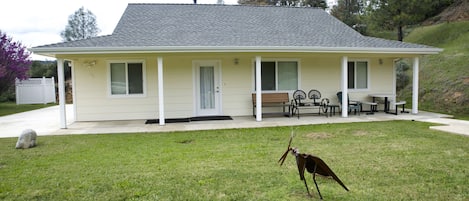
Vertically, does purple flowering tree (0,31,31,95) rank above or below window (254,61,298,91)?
above

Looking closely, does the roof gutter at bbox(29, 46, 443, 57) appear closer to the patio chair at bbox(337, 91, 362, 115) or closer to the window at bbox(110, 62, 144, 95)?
the patio chair at bbox(337, 91, 362, 115)

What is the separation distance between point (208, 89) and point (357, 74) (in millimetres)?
5343

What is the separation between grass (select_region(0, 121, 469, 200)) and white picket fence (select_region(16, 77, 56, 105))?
12702 millimetres

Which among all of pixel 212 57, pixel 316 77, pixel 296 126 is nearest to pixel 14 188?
pixel 296 126

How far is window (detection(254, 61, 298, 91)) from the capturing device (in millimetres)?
11055

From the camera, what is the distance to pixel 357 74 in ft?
38.2

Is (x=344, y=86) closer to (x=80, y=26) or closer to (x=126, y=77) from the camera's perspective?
(x=126, y=77)

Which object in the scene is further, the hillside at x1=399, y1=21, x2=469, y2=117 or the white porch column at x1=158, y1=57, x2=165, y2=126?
the hillside at x1=399, y1=21, x2=469, y2=117

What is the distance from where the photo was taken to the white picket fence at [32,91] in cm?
1830

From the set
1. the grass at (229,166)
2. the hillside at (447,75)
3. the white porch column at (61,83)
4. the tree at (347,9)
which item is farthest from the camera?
the tree at (347,9)

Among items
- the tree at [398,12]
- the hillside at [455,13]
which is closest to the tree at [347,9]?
the hillside at [455,13]

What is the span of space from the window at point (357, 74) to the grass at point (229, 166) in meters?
4.21

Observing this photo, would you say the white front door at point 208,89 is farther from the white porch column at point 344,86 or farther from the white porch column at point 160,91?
the white porch column at point 344,86

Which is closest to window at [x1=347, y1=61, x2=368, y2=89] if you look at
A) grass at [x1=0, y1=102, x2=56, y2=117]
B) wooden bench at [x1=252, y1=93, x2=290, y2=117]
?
wooden bench at [x1=252, y1=93, x2=290, y2=117]
